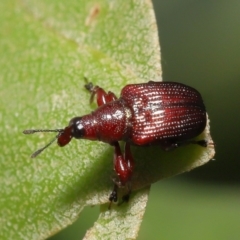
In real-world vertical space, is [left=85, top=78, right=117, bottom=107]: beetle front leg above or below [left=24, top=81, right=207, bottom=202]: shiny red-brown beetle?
above

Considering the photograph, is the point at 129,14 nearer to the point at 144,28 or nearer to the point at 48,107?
the point at 144,28

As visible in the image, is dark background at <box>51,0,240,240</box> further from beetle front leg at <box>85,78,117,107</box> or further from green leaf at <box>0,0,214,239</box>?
beetle front leg at <box>85,78,117,107</box>

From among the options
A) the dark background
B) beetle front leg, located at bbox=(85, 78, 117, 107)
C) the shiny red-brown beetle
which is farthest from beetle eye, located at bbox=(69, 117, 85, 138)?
the dark background

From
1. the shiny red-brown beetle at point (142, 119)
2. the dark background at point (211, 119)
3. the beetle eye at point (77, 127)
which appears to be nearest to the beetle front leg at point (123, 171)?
the shiny red-brown beetle at point (142, 119)

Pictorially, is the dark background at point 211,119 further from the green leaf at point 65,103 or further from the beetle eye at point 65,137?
the beetle eye at point 65,137

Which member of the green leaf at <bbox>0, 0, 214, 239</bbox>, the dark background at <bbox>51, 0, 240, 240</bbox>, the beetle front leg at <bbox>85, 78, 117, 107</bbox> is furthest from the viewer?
the dark background at <bbox>51, 0, 240, 240</bbox>

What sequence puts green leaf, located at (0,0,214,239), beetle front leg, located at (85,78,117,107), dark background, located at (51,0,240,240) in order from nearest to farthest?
green leaf, located at (0,0,214,239)
beetle front leg, located at (85,78,117,107)
dark background, located at (51,0,240,240)
